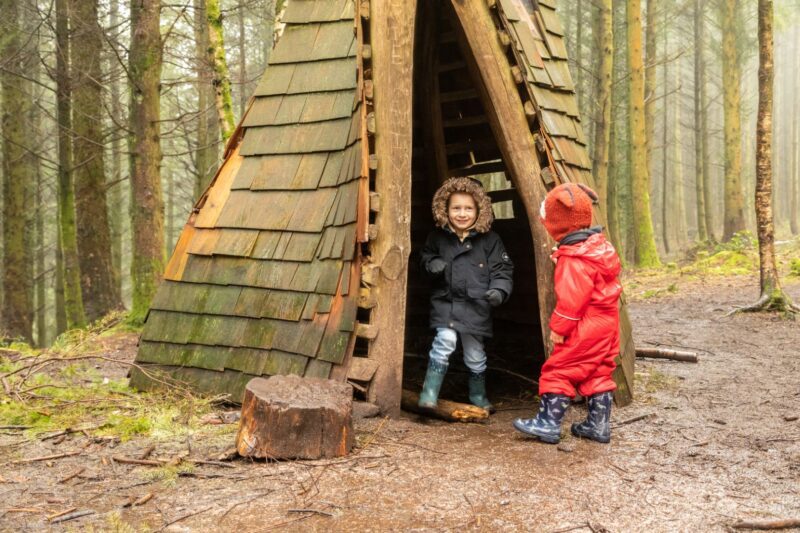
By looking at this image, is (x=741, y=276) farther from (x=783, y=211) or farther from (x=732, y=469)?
(x=783, y=211)

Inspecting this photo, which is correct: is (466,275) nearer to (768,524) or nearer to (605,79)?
(768,524)

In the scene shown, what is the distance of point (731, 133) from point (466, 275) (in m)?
13.6

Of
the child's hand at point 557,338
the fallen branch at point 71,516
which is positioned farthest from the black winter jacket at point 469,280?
the fallen branch at point 71,516

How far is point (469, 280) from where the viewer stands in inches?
179

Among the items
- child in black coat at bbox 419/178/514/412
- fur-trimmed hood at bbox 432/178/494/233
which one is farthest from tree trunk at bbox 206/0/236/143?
child in black coat at bbox 419/178/514/412

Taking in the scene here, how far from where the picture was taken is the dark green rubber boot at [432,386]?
4.38 m

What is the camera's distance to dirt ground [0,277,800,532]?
8.34 ft

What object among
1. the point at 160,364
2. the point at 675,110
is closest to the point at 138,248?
the point at 160,364

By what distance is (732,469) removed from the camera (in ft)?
10.5

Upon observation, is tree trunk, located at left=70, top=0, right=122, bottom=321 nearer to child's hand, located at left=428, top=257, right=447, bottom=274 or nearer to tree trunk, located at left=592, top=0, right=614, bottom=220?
child's hand, located at left=428, top=257, right=447, bottom=274

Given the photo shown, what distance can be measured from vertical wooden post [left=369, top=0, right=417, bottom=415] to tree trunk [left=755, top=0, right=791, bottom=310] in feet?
17.8

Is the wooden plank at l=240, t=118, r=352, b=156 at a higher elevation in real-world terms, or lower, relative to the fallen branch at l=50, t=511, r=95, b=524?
higher

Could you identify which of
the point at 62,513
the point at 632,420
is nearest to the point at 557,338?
the point at 632,420

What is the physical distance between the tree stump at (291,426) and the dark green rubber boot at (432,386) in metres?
1.14
